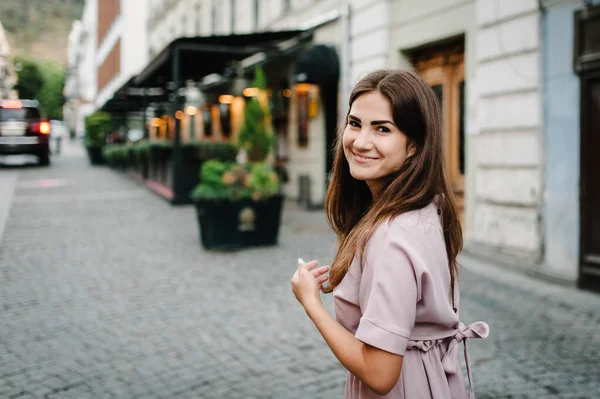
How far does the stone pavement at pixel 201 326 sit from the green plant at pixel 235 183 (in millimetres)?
774

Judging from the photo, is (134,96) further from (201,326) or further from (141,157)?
(201,326)

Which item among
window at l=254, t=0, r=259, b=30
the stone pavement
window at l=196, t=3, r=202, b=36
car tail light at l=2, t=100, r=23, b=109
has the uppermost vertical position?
window at l=196, t=3, r=202, b=36

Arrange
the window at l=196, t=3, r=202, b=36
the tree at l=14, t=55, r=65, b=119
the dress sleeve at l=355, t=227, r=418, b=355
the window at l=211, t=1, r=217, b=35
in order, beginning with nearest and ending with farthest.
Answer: the dress sleeve at l=355, t=227, r=418, b=355, the window at l=211, t=1, r=217, b=35, the window at l=196, t=3, r=202, b=36, the tree at l=14, t=55, r=65, b=119

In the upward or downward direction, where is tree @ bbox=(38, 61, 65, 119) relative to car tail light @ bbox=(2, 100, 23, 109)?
upward

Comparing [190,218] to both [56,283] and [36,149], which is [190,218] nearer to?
[56,283]

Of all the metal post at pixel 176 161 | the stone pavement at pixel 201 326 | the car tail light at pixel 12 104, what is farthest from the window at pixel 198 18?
the stone pavement at pixel 201 326

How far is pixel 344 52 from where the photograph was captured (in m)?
12.7

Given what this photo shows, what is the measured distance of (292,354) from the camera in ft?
14.9

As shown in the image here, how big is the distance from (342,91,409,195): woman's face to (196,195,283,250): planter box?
701 centimetres

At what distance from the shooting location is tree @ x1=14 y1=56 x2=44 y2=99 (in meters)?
93.2

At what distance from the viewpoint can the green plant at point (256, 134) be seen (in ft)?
31.7

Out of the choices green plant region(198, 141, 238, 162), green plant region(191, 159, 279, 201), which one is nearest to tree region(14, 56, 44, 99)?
green plant region(198, 141, 238, 162)

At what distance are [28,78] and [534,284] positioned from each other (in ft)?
330

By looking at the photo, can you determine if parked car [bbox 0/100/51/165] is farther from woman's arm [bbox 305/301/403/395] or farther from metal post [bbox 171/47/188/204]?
Result: woman's arm [bbox 305/301/403/395]
